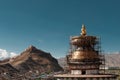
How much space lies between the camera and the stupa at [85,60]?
146 ft

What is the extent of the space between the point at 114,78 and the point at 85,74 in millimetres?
4230

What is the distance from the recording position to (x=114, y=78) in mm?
44938

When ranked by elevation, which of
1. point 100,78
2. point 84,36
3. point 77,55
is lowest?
point 100,78

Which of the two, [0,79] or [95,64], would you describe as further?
[0,79]

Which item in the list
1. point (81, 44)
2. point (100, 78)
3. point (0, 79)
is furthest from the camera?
point (0, 79)

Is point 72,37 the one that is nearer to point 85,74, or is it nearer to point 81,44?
point 81,44

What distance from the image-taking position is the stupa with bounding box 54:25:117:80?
44.5 metres

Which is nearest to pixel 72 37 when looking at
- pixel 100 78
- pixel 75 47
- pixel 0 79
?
pixel 75 47

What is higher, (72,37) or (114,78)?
(72,37)

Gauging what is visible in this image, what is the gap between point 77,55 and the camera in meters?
46.1

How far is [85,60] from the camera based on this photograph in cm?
4519

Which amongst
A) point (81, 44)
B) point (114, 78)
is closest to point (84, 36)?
point (81, 44)

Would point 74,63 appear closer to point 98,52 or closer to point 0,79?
point 98,52

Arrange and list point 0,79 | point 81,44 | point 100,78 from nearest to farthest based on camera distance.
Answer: point 100,78
point 81,44
point 0,79
